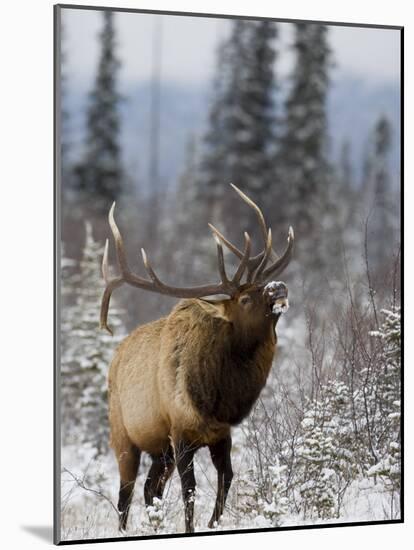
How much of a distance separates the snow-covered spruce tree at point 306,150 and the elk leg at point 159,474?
12.5ft

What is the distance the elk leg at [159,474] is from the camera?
870 centimetres

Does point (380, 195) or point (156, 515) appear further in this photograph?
point (380, 195)

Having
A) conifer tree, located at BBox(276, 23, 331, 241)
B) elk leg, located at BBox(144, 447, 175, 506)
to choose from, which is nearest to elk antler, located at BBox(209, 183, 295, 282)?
elk leg, located at BBox(144, 447, 175, 506)

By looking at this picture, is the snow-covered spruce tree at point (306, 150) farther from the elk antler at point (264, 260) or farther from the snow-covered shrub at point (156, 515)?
the snow-covered shrub at point (156, 515)

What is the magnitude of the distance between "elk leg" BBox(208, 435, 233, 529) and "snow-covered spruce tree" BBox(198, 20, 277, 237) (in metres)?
3.51

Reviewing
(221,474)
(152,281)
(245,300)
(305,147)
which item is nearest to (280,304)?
(245,300)

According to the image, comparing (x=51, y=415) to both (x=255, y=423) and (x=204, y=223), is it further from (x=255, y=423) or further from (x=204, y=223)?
(x=204, y=223)

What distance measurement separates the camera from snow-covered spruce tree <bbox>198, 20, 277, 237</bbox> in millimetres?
12250

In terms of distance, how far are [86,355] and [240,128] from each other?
11.1 feet

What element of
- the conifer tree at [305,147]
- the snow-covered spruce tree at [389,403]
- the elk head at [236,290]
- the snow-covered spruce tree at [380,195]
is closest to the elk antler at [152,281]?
the elk head at [236,290]

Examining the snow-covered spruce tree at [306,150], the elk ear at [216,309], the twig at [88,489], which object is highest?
the snow-covered spruce tree at [306,150]

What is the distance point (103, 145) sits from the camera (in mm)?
13359

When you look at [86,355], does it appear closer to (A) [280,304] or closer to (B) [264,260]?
(B) [264,260]

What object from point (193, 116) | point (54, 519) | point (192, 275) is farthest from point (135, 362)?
point (193, 116)
